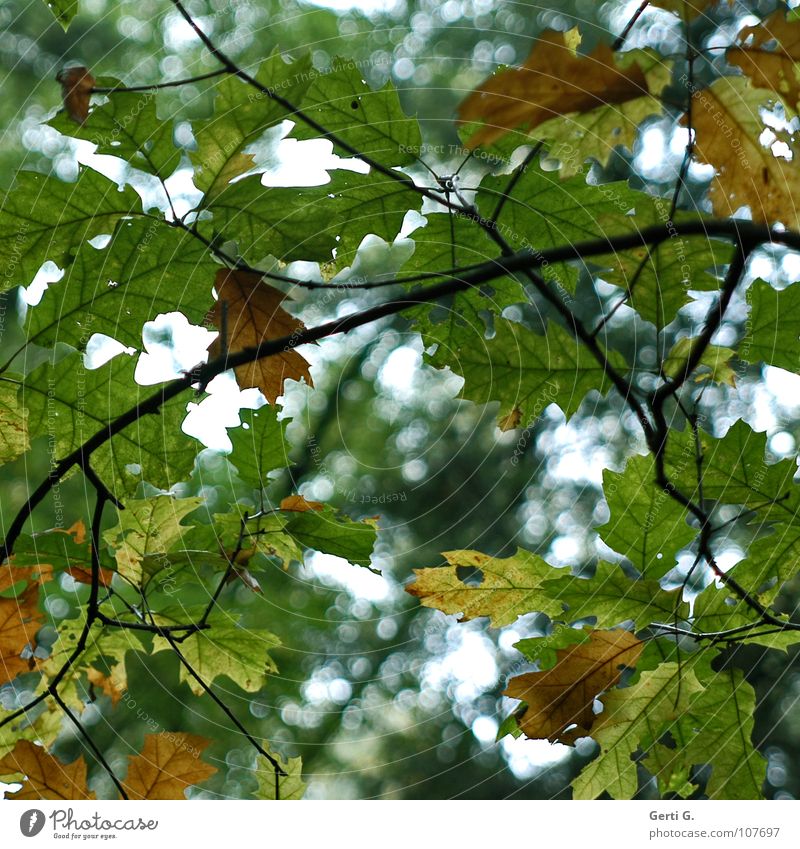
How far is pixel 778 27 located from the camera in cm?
64

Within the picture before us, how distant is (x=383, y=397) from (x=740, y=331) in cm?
165

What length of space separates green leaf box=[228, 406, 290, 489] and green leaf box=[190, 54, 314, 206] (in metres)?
0.20

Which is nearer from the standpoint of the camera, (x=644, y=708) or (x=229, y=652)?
(x=644, y=708)

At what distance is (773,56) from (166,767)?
805mm

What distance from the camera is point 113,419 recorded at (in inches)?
27.3

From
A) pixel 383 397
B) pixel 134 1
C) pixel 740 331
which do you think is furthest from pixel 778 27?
pixel 383 397

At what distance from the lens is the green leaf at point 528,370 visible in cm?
69

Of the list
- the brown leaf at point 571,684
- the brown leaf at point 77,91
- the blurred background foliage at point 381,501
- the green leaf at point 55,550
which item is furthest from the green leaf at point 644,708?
the blurred background foliage at point 381,501

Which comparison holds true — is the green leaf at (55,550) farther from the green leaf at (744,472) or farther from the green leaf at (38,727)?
the green leaf at (744,472)

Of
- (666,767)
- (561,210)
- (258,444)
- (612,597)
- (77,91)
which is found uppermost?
(77,91)

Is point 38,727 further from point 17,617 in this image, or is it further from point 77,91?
point 77,91

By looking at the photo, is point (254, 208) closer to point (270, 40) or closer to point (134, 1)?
point (134, 1)

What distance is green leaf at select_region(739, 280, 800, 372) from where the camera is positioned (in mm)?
689

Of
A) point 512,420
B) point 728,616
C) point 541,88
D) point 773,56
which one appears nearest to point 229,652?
point 512,420
